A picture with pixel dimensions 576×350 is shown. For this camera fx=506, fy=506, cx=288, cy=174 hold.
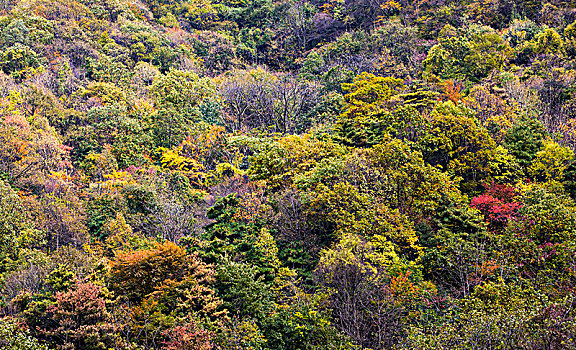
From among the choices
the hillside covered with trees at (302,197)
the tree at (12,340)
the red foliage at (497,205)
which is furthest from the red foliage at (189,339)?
the red foliage at (497,205)

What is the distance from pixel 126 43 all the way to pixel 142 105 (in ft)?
52.3

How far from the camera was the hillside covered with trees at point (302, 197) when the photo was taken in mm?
19609

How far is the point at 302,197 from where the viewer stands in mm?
24344

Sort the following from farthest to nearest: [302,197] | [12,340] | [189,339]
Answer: [302,197], [189,339], [12,340]

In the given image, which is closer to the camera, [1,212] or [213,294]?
[213,294]

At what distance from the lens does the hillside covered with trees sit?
1961 cm

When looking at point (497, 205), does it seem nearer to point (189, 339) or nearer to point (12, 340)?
point (189, 339)

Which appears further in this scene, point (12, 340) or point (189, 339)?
point (189, 339)

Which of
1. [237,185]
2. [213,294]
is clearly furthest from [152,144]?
[213,294]

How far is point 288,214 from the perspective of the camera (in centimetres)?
2475

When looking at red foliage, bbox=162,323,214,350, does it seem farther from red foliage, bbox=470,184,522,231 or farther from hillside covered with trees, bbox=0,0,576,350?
red foliage, bbox=470,184,522,231

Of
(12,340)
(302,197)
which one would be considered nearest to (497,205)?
(302,197)

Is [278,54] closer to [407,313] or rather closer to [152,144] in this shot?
[152,144]

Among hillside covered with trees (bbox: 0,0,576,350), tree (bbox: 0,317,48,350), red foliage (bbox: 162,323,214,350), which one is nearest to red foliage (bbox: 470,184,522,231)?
hillside covered with trees (bbox: 0,0,576,350)
